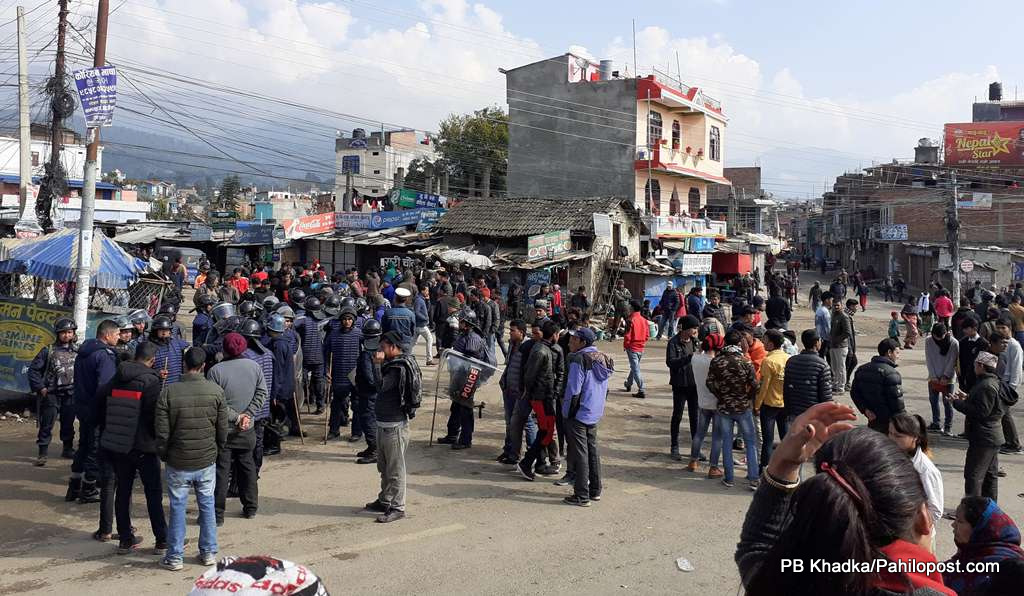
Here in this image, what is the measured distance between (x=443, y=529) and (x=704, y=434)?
3.43 meters

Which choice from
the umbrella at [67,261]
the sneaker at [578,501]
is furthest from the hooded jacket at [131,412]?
the umbrella at [67,261]

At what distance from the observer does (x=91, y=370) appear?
737 centimetres

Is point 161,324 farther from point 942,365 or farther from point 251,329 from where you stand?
point 942,365

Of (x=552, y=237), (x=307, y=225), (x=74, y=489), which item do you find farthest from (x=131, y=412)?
(x=307, y=225)

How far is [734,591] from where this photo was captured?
564 centimetres

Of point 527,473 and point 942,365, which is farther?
point 942,365

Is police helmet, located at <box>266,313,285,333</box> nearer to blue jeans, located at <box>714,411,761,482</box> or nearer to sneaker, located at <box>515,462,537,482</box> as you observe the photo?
sneaker, located at <box>515,462,537,482</box>

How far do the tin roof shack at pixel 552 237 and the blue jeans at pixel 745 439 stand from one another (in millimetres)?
16358

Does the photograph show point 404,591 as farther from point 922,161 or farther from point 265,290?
point 922,161

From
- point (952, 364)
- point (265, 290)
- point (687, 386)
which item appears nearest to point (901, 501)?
point (687, 386)

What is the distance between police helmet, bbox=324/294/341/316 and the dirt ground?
7.69 feet

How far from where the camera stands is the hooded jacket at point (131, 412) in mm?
6188

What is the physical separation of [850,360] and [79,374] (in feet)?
38.7

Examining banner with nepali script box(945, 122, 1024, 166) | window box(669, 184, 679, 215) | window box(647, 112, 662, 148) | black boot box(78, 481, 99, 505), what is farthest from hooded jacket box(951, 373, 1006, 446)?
banner with nepali script box(945, 122, 1024, 166)
